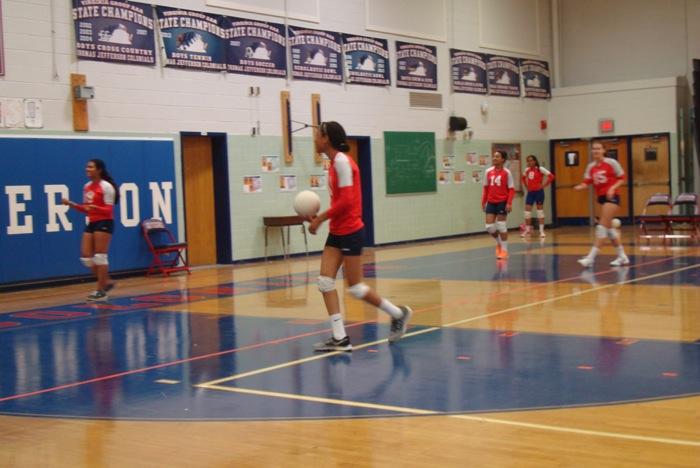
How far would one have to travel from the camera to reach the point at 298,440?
5.32 m

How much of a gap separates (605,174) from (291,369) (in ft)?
28.2

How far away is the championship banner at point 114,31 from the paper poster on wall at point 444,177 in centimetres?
943

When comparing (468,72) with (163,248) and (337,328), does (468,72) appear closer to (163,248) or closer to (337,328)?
(163,248)

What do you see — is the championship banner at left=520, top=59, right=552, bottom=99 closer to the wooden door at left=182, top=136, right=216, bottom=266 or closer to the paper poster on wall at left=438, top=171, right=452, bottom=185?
the paper poster on wall at left=438, top=171, right=452, bottom=185

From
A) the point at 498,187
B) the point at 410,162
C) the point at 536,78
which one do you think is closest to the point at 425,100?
the point at 410,162

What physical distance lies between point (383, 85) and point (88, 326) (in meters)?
13.1

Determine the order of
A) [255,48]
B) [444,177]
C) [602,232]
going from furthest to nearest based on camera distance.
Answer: [444,177]
[255,48]
[602,232]

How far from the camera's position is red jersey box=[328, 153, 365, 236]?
810 centimetres

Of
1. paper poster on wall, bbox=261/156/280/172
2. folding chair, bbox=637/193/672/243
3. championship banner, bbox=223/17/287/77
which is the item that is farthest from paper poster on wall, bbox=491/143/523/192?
championship banner, bbox=223/17/287/77

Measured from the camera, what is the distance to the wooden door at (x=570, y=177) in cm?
2734

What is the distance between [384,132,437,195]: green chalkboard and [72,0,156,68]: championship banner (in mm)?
7228

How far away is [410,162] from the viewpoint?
22.9m

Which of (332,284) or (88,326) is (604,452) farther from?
(88,326)

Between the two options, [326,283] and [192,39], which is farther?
[192,39]
